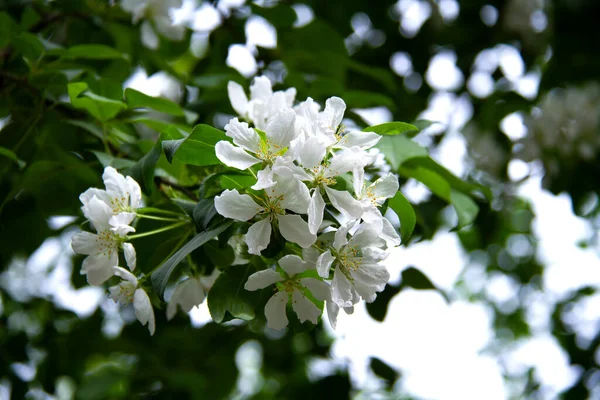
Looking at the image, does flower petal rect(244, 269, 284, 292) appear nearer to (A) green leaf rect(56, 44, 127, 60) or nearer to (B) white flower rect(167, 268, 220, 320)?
(B) white flower rect(167, 268, 220, 320)

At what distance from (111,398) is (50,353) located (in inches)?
35.1

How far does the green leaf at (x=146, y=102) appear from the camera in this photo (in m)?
1.50

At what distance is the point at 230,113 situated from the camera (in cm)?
210

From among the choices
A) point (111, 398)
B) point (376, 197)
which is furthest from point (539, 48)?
point (111, 398)

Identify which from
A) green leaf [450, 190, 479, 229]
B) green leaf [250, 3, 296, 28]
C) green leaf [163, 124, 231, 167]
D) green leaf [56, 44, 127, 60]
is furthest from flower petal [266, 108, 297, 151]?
green leaf [250, 3, 296, 28]

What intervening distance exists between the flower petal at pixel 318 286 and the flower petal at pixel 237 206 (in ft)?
0.58

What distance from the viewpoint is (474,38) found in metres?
3.25

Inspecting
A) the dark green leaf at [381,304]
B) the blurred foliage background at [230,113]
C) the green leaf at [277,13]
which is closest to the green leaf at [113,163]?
the blurred foliage background at [230,113]

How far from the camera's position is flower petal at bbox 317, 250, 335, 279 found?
1.06m

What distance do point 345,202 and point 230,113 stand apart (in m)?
1.10

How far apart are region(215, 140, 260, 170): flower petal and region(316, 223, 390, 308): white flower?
8.5 inches

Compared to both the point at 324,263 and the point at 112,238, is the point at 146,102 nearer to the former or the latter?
the point at 112,238

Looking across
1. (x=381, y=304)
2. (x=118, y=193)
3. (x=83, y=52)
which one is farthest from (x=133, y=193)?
(x=381, y=304)

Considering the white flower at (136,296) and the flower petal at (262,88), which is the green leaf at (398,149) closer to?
the flower petal at (262,88)
